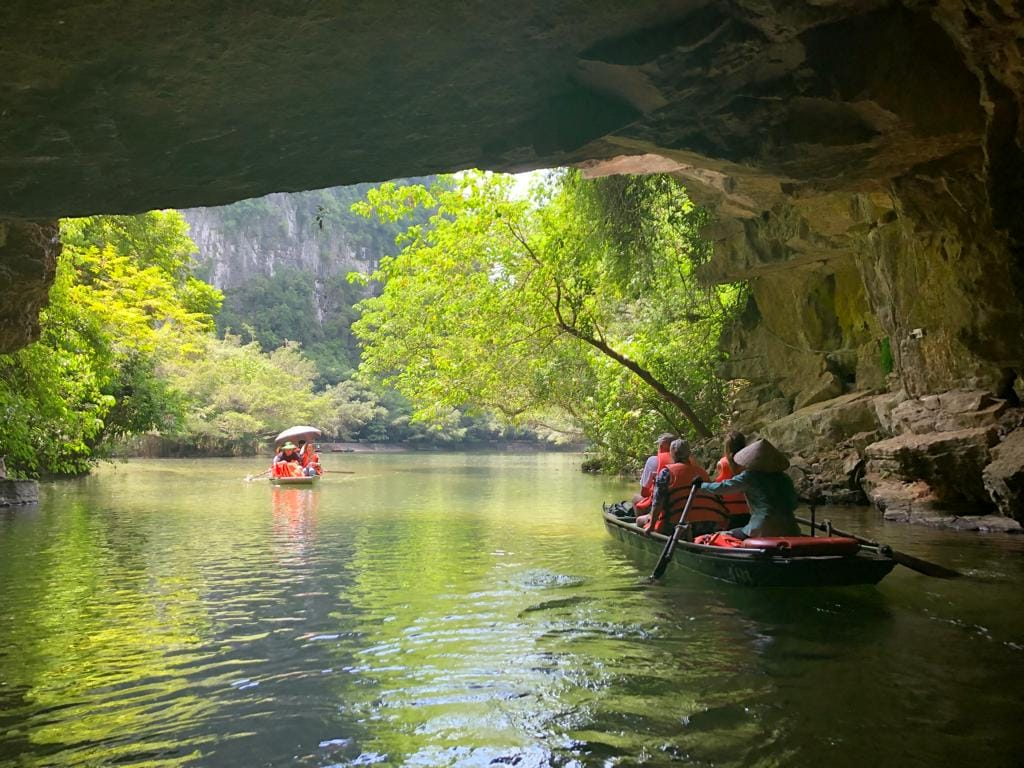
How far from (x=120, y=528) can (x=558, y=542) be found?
20.3ft

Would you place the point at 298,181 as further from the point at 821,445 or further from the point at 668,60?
the point at 821,445

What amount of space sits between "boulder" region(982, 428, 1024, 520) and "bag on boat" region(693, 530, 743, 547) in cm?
420

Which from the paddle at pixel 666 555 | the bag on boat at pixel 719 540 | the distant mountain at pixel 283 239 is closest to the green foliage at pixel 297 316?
the distant mountain at pixel 283 239

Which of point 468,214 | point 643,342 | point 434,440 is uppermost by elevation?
point 468,214

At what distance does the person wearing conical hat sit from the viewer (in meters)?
6.88

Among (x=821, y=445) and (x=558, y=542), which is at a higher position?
(x=821, y=445)

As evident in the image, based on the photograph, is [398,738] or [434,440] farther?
[434,440]

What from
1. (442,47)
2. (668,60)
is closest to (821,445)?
(668,60)

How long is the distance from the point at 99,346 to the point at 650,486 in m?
11.5

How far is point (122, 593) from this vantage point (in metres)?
7.30

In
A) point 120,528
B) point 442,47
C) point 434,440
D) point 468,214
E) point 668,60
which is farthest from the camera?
point 434,440

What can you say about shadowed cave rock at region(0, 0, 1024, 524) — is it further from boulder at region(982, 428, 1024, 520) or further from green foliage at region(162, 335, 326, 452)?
green foliage at region(162, 335, 326, 452)

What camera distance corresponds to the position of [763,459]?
683 cm

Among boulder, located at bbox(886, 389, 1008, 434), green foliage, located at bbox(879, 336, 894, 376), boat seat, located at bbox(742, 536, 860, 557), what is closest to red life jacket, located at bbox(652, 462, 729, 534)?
boat seat, located at bbox(742, 536, 860, 557)
